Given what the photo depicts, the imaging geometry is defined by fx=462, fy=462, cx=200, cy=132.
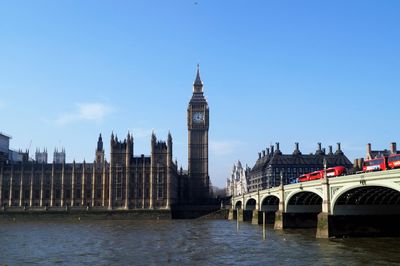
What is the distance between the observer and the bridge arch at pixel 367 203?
192 ft

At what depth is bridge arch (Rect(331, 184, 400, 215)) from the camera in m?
58.5

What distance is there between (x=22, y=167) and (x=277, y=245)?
4347 inches

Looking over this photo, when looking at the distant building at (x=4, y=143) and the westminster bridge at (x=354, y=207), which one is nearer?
the westminster bridge at (x=354, y=207)

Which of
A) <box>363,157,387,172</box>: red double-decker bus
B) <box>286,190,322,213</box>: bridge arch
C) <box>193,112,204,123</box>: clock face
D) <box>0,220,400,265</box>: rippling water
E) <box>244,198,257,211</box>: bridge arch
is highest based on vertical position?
<box>193,112,204,123</box>: clock face

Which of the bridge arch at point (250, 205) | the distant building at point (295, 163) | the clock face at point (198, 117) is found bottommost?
the bridge arch at point (250, 205)

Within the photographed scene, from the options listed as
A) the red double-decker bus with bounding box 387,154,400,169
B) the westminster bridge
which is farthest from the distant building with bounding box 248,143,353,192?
the red double-decker bus with bounding box 387,154,400,169

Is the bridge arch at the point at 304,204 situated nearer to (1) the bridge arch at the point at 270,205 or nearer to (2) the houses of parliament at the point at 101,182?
(1) the bridge arch at the point at 270,205

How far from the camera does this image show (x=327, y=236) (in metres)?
58.8

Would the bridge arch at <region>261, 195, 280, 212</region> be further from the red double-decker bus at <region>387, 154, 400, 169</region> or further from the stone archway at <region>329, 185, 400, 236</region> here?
the red double-decker bus at <region>387, 154, 400, 169</region>

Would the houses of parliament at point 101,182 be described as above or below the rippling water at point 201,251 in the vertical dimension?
above

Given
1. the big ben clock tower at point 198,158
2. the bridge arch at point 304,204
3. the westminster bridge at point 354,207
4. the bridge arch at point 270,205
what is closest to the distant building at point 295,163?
the big ben clock tower at point 198,158

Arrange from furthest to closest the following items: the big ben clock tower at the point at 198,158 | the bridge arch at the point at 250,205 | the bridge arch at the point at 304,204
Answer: the big ben clock tower at the point at 198,158, the bridge arch at the point at 250,205, the bridge arch at the point at 304,204

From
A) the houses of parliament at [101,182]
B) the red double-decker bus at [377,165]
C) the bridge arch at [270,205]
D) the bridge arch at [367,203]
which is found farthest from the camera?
the houses of parliament at [101,182]

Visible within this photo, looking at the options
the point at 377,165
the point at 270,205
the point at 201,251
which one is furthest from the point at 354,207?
the point at 270,205
